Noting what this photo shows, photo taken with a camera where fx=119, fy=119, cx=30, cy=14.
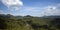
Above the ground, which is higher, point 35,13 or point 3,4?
point 3,4

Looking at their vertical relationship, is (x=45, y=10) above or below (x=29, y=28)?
above

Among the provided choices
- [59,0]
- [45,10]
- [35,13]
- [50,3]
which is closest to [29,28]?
[35,13]

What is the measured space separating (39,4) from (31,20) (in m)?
0.33

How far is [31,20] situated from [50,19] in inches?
13.7

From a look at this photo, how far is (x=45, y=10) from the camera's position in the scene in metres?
2.18

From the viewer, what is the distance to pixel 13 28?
2.18 meters

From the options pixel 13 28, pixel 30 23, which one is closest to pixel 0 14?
pixel 13 28

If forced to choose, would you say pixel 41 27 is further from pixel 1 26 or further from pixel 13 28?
pixel 1 26

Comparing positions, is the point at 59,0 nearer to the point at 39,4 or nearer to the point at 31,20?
the point at 39,4

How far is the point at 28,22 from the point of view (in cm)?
220

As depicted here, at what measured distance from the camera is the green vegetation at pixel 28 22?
2.14 m

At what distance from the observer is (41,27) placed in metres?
2.15

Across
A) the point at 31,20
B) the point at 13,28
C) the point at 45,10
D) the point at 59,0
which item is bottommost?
the point at 13,28

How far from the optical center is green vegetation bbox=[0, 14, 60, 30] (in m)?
2.14
